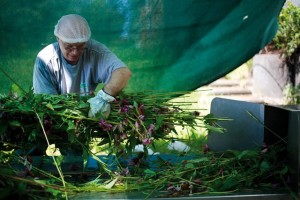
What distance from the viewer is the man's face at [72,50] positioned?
9.33 feet

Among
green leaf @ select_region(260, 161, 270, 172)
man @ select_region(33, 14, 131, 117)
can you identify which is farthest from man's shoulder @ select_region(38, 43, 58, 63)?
green leaf @ select_region(260, 161, 270, 172)

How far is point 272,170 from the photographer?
198 cm

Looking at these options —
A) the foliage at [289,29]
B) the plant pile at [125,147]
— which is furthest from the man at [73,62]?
the foliage at [289,29]

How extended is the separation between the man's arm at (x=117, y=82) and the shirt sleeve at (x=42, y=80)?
0.49 meters

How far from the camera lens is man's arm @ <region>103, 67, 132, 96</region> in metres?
2.29

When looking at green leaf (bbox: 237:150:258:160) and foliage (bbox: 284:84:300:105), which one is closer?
green leaf (bbox: 237:150:258:160)

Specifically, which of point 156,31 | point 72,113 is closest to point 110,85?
point 72,113

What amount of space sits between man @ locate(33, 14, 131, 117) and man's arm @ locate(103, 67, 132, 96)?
9 cm

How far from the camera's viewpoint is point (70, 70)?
119 inches

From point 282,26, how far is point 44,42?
12.8 ft

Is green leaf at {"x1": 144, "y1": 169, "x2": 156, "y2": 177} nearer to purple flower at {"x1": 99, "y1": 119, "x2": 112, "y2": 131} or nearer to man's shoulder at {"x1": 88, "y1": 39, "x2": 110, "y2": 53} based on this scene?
purple flower at {"x1": 99, "y1": 119, "x2": 112, "y2": 131}

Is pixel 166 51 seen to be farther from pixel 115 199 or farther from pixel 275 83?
pixel 275 83

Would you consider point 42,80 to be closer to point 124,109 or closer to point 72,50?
point 72,50

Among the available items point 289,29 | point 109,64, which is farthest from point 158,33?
point 289,29
